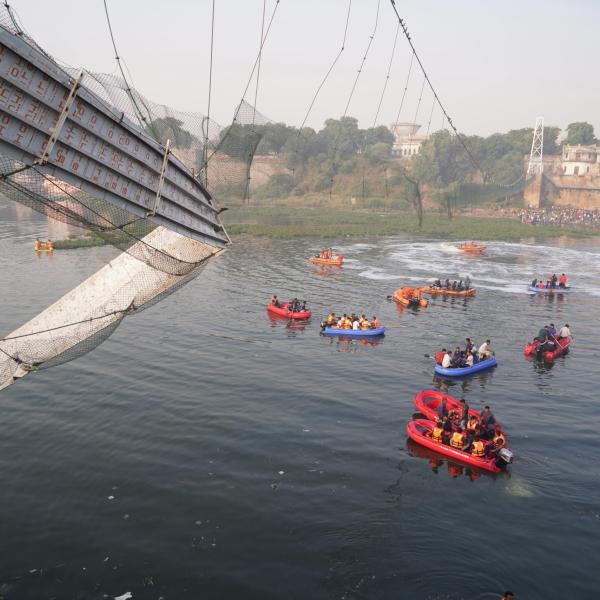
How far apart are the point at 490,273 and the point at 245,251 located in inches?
1316

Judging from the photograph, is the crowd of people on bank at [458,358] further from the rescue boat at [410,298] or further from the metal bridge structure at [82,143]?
the metal bridge structure at [82,143]

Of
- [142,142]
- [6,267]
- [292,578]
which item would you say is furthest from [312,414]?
[6,267]

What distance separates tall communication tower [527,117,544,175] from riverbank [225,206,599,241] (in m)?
34.5

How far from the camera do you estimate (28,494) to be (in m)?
20.5

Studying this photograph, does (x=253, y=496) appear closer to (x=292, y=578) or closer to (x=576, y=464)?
(x=292, y=578)

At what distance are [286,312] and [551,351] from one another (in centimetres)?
1953

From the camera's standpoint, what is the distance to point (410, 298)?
51.1 m

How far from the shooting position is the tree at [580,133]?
181 metres

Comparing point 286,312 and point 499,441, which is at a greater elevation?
point 286,312

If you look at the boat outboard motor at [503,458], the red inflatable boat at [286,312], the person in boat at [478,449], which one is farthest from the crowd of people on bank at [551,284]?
the person in boat at [478,449]

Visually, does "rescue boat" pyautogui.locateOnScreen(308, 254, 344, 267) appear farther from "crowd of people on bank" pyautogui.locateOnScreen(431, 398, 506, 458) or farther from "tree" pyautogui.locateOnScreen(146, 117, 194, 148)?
"tree" pyautogui.locateOnScreen(146, 117, 194, 148)

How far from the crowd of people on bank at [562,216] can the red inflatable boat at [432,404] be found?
11668 centimetres

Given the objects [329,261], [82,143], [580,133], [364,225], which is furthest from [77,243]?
[580,133]

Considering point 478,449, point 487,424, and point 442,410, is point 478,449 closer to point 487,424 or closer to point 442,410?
point 487,424
